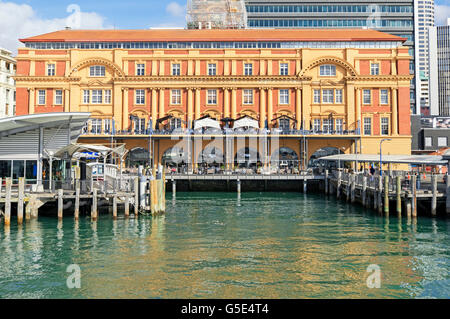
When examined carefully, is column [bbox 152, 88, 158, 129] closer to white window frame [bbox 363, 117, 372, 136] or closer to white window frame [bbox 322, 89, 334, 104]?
white window frame [bbox 322, 89, 334, 104]

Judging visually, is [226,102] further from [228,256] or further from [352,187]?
[228,256]

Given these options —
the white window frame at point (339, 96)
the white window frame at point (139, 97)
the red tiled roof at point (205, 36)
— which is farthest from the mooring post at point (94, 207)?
the white window frame at point (339, 96)

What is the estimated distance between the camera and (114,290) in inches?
516

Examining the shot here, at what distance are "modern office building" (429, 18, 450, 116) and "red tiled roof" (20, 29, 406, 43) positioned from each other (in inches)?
4006

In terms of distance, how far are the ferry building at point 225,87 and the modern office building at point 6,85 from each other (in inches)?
749

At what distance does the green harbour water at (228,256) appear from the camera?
13227 mm

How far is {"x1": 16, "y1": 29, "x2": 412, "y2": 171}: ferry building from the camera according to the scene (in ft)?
187

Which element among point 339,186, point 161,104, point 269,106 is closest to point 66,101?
point 161,104

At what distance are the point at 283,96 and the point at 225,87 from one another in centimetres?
785

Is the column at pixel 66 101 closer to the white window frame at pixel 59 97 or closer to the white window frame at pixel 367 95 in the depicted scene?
the white window frame at pixel 59 97

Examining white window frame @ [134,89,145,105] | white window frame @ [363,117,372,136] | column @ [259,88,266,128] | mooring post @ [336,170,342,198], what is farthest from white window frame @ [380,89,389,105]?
white window frame @ [134,89,145,105]

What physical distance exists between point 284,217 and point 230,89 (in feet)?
108
